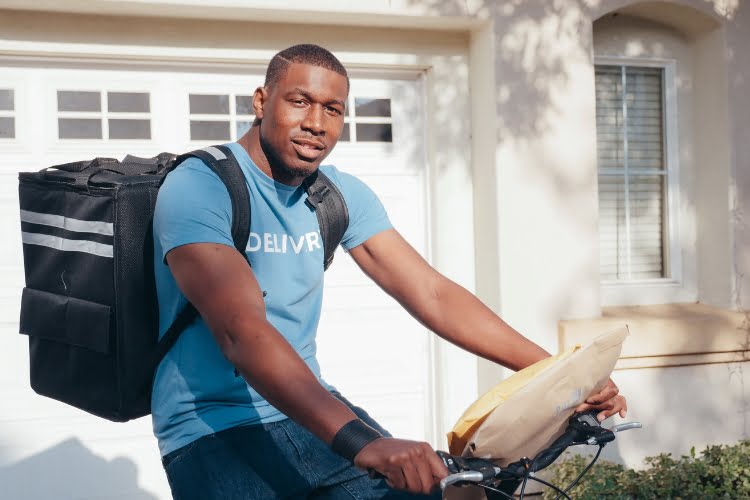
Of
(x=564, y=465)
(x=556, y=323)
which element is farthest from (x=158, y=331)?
(x=556, y=323)

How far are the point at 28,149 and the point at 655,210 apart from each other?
402cm

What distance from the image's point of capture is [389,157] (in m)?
5.28

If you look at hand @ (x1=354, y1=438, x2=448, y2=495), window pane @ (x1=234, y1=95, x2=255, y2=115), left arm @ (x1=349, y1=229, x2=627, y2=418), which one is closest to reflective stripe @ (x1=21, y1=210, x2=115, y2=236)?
left arm @ (x1=349, y1=229, x2=627, y2=418)

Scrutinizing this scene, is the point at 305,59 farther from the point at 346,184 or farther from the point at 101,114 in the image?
the point at 101,114

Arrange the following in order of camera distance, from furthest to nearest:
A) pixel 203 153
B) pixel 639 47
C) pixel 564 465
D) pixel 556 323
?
pixel 639 47
pixel 556 323
pixel 564 465
pixel 203 153

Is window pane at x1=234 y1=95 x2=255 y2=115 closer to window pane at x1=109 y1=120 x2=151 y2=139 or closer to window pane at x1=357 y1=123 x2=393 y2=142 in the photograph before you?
window pane at x1=109 y1=120 x2=151 y2=139

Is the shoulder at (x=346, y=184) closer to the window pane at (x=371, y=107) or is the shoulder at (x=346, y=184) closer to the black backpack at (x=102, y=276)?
the black backpack at (x=102, y=276)

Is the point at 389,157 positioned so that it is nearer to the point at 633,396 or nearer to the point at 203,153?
the point at 633,396

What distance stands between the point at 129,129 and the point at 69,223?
2835mm

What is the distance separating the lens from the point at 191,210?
1.95 metres

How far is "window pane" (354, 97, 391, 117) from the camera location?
17.3ft

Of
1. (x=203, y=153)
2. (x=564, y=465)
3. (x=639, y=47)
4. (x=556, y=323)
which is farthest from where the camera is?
(x=639, y=47)

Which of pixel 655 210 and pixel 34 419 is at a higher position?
pixel 655 210

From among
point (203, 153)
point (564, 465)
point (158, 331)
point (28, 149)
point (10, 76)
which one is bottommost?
point (564, 465)
